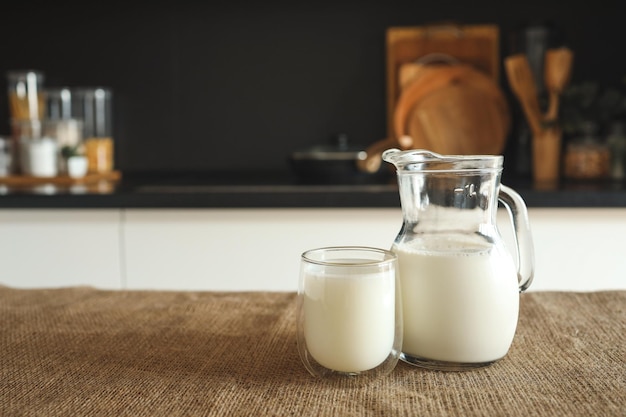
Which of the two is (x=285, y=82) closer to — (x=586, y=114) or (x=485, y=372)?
(x=586, y=114)

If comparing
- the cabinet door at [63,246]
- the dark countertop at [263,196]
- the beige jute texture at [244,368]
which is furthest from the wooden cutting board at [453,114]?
the beige jute texture at [244,368]

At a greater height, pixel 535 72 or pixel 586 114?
pixel 535 72

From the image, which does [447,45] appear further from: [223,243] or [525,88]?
[223,243]

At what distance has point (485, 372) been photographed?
0.59 metres

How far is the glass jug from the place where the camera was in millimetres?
588

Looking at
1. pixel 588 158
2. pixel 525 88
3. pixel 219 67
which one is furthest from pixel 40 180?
pixel 588 158

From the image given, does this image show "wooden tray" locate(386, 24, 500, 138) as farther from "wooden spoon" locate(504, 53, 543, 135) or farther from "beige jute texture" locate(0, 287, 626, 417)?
"beige jute texture" locate(0, 287, 626, 417)

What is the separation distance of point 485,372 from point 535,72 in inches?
66.5

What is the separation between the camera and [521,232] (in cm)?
63

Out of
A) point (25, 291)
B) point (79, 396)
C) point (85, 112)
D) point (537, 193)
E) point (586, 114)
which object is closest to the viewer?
point (79, 396)

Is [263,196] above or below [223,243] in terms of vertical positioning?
above

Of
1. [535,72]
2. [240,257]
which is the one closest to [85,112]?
[240,257]

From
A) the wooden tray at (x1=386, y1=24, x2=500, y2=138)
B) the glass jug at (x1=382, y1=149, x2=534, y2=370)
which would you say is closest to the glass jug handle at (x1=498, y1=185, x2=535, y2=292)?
the glass jug at (x1=382, y1=149, x2=534, y2=370)

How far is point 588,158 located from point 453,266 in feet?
5.17
